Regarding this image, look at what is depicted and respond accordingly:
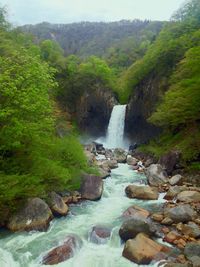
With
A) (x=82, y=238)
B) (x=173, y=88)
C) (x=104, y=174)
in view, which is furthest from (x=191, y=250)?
(x=173, y=88)

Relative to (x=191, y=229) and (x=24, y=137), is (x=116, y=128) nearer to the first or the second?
(x=24, y=137)

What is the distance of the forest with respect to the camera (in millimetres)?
12922

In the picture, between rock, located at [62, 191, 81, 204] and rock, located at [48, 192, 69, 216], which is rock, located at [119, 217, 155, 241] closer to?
rock, located at [48, 192, 69, 216]

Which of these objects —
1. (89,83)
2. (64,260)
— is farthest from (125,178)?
(89,83)

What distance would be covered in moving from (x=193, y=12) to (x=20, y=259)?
38776 millimetres

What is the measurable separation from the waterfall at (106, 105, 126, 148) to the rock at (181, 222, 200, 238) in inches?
931

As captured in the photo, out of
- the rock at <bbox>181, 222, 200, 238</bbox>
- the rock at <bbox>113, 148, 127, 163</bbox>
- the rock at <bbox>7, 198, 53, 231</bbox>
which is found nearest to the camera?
the rock at <bbox>181, 222, 200, 238</bbox>

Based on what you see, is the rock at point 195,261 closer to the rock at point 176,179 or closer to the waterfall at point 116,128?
the rock at point 176,179

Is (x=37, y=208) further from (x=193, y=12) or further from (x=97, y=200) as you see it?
(x=193, y=12)

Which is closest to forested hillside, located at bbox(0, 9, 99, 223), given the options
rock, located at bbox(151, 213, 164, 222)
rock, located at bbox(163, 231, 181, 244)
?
rock, located at bbox(151, 213, 164, 222)

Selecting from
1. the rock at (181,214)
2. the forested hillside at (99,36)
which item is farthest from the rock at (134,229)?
the forested hillside at (99,36)

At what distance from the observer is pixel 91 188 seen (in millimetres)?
16375

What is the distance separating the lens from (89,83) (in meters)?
40.4

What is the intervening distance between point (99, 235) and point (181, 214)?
3.55 meters
